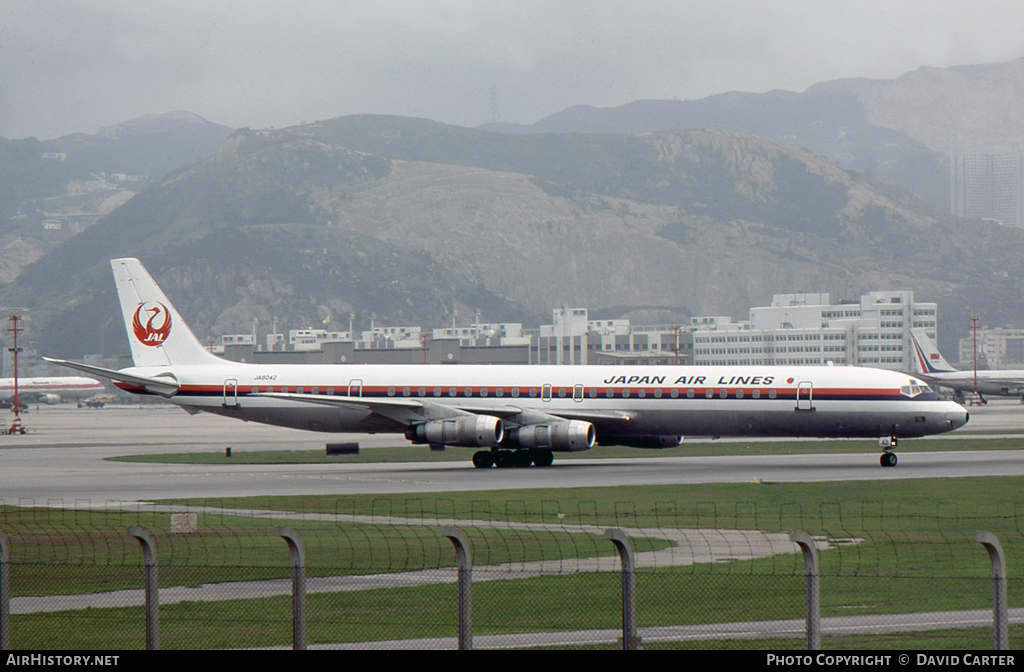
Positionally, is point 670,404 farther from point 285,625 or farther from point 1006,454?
point 285,625

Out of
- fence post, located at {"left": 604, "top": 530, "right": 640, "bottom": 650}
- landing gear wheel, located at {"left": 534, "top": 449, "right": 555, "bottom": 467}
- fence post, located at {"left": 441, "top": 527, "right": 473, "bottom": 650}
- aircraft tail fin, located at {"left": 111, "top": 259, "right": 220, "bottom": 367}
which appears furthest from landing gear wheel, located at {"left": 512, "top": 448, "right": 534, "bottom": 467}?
fence post, located at {"left": 604, "top": 530, "right": 640, "bottom": 650}

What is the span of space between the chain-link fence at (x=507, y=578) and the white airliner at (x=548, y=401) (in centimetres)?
1845

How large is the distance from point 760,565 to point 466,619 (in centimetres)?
1149

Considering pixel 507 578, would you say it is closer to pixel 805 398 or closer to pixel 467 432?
pixel 467 432

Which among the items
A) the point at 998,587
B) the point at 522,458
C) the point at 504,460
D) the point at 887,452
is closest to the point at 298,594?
the point at 998,587

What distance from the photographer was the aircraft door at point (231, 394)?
60.3 metres

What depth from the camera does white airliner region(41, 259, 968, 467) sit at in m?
52.8

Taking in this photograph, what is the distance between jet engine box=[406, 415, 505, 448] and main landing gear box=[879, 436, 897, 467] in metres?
15.7

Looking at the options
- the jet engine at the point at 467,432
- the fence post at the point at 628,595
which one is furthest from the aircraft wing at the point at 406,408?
the fence post at the point at 628,595

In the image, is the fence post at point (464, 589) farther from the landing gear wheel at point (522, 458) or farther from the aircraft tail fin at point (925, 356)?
the aircraft tail fin at point (925, 356)

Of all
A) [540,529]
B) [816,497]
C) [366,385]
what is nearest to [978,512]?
[816,497]

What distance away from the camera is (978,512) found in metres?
33.5

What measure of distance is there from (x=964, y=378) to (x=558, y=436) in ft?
369

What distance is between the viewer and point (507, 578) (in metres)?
21.7
